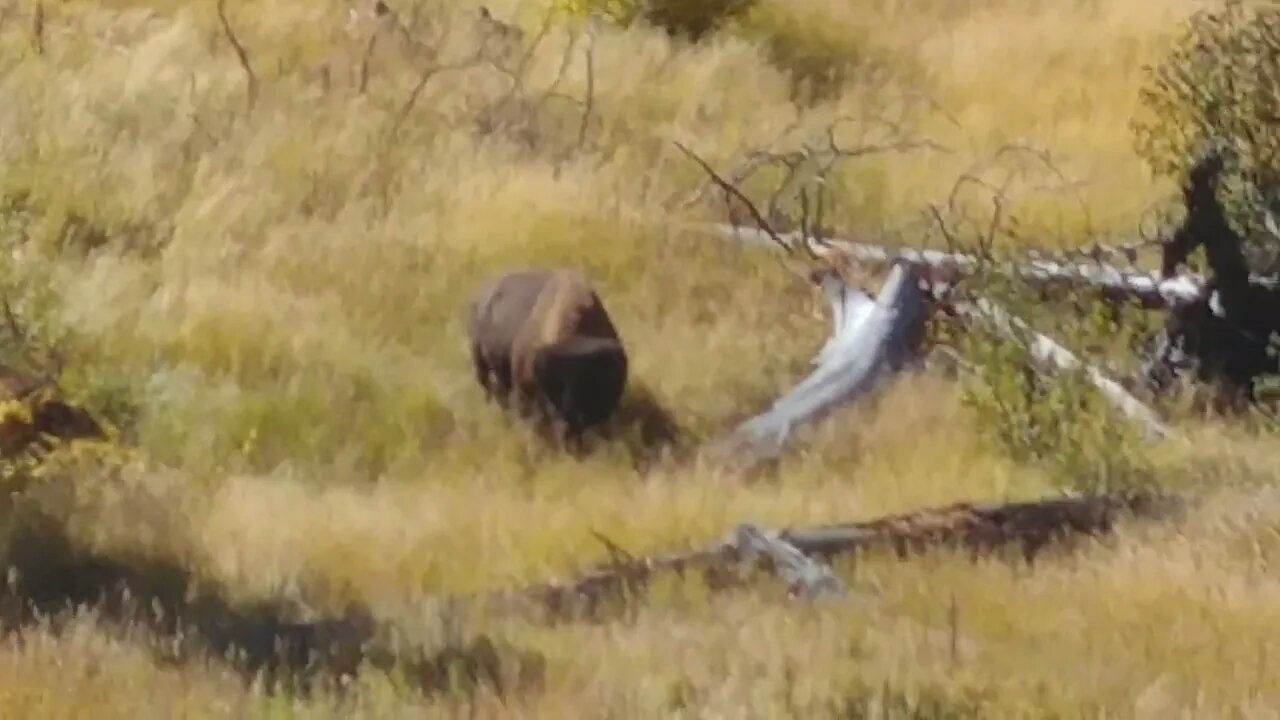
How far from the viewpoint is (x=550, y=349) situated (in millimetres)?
6141

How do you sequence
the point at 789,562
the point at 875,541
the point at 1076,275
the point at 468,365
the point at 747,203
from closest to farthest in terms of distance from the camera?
the point at 789,562, the point at 875,541, the point at 468,365, the point at 1076,275, the point at 747,203

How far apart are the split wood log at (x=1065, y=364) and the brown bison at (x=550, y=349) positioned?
1.15 metres

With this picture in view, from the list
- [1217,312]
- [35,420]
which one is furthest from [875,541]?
[1217,312]

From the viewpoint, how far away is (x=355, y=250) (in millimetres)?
6543

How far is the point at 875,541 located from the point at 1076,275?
7.64 feet

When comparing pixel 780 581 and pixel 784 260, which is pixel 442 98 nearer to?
pixel 784 260

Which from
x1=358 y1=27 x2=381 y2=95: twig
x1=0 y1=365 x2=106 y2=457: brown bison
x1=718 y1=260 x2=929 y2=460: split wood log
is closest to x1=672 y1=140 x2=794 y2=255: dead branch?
x1=718 y1=260 x2=929 y2=460: split wood log

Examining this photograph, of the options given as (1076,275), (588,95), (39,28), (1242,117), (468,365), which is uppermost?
(1242,117)

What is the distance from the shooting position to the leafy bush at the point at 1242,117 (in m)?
6.49

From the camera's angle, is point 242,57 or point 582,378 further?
point 242,57

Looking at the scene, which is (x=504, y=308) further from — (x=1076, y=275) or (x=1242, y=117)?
(x=1242, y=117)

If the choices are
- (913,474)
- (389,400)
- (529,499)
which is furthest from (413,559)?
(913,474)

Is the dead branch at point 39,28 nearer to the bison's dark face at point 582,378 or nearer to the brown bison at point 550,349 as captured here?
the brown bison at point 550,349

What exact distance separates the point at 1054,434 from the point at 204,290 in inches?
97.1
